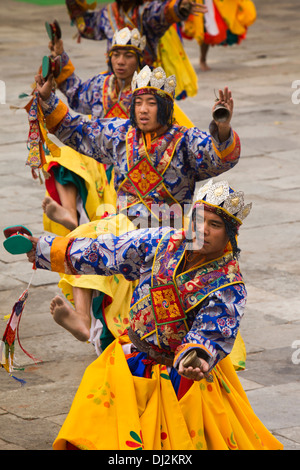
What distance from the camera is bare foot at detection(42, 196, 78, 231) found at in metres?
5.70

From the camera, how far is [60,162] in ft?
20.5

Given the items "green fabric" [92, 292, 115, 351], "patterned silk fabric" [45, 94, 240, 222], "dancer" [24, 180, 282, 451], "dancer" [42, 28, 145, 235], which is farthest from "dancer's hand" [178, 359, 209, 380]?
"dancer" [42, 28, 145, 235]

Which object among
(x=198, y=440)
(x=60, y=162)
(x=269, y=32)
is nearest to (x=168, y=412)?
(x=198, y=440)

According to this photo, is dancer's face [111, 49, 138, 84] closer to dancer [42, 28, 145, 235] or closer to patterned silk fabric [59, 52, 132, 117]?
dancer [42, 28, 145, 235]

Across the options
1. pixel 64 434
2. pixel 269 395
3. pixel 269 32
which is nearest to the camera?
pixel 64 434

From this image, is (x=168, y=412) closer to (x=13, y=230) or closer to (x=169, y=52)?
(x=13, y=230)

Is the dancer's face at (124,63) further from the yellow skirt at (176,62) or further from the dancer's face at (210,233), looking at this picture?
the yellow skirt at (176,62)

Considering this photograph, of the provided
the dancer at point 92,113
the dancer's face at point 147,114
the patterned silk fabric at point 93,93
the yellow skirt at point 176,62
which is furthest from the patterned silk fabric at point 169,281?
the yellow skirt at point 176,62

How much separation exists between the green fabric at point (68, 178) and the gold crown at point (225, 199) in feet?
8.41

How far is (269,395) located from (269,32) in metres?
12.3

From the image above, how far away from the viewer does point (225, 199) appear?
3742mm

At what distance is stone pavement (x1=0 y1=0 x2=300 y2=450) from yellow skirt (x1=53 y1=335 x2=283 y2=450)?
2.14ft

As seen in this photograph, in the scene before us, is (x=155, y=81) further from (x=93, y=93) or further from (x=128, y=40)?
(x=93, y=93)

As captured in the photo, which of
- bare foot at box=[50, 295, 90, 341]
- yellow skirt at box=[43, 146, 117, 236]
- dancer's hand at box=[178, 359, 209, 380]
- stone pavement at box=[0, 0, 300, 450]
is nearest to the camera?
dancer's hand at box=[178, 359, 209, 380]
